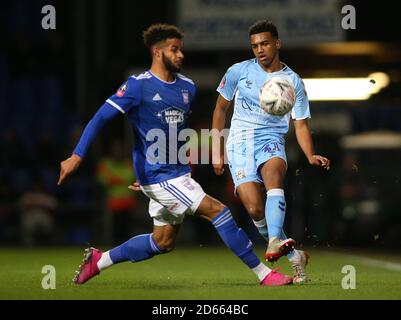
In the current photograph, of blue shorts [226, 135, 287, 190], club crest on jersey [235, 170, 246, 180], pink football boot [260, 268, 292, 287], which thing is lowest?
pink football boot [260, 268, 292, 287]

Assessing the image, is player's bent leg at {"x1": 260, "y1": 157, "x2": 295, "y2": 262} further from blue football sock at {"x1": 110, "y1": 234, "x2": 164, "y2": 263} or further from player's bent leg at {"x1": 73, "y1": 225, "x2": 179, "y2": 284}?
blue football sock at {"x1": 110, "y1": 234, "x2": 164, "y2": 263}

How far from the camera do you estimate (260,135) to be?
26.1 ft

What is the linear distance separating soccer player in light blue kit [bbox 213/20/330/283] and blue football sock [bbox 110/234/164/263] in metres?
0.72

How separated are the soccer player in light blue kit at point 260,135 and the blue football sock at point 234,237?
0.19m

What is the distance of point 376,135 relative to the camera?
18000 millimetres

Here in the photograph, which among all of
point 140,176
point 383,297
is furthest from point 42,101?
point 383,297

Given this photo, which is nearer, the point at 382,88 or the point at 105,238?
the point at 105,238

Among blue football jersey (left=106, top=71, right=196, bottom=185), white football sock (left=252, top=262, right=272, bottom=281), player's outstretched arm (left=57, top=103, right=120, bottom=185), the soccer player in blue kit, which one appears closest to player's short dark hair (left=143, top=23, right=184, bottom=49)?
the soccer player in blue kit

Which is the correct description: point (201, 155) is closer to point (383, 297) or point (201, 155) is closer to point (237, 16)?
point (237, 16)

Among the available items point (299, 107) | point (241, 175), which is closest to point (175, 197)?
point (241, 175)

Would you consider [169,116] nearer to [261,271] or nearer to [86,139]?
[86,139]

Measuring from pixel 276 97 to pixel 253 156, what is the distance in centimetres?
47

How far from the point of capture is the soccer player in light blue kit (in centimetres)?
777

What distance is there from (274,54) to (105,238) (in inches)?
359
